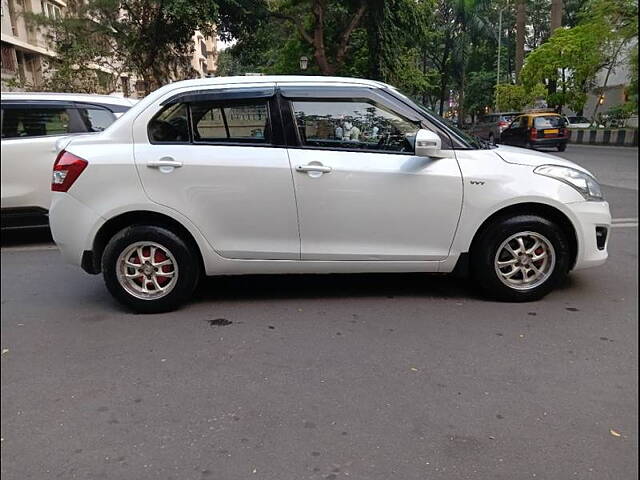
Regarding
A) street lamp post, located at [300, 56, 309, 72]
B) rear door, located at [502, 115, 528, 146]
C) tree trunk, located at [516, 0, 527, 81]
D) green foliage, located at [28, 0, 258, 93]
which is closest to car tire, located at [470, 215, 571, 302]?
tree trunk, located at [516, 0, 527, 81]

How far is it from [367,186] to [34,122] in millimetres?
4200

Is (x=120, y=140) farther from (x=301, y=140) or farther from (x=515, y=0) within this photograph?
(x=515, y=0)

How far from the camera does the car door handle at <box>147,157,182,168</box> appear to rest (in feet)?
12.3

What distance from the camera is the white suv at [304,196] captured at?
3.76m

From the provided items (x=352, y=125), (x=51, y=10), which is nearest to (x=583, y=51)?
→ (x=352, y=125)

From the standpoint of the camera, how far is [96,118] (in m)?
6.17

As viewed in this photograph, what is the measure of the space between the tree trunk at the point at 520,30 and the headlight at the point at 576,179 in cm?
86

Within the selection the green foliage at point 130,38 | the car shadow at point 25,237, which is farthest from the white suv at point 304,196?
the green foliage at point 130,38

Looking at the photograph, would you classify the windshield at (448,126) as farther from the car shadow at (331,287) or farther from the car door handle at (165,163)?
the car door handle at (165,163)

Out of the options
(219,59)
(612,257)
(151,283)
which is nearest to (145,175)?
(151,283)

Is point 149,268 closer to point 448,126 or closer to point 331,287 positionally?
point 331,287

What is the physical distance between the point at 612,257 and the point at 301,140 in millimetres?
2816

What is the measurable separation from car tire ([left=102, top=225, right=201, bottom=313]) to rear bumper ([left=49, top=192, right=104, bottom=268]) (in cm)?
17

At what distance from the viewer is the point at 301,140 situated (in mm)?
3824
